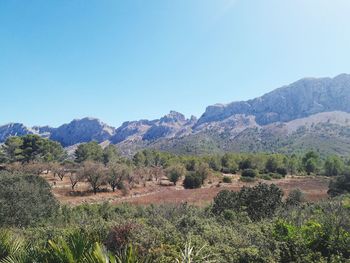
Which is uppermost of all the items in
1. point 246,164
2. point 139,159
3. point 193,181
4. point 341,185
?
point 139,159

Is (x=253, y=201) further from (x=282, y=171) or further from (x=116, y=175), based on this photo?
(x=282, y=171)

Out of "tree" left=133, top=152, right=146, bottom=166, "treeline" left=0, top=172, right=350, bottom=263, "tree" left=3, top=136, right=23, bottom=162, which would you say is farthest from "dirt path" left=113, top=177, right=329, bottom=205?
"tree" left=3, top=136, right=23, bottom=162

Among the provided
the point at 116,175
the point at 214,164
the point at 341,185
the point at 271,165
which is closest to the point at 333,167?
the point at 271,165

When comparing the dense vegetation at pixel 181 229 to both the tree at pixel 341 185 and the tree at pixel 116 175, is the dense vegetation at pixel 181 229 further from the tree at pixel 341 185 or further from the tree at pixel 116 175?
the tree at pixel 116 175

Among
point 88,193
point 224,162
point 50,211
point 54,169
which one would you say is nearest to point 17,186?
point 50,211

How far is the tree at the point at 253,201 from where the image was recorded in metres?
16.5

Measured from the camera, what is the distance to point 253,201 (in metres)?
17.0

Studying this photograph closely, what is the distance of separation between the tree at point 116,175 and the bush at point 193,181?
459 inches

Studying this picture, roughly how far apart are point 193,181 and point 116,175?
1436 cm

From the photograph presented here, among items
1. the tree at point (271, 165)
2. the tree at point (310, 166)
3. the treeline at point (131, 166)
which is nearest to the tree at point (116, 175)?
the treeline at point (131, 166)

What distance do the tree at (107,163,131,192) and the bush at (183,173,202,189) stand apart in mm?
11653

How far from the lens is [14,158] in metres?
67.2

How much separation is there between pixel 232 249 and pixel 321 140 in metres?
210

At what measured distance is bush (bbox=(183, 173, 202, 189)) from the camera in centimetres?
5653
